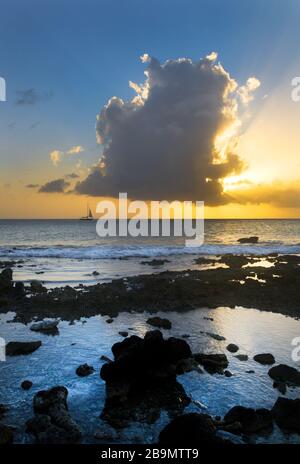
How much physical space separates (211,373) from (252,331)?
467cm

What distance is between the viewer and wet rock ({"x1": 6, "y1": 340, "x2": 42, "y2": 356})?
11.8 m

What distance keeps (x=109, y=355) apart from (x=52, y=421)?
13.2ft

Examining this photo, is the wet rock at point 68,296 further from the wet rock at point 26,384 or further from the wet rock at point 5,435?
the wet rock at point 5,435

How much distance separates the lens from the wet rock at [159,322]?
14705 mm

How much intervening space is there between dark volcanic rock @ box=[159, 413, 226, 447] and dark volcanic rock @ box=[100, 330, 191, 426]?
1.04 metres

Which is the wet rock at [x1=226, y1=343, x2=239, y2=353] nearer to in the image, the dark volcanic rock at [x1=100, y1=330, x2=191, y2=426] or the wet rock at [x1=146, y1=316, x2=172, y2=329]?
the dark volcanic rock at [x1=100, y1=330, x2=191, y2=426]

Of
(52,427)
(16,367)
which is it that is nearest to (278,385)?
(52,427)

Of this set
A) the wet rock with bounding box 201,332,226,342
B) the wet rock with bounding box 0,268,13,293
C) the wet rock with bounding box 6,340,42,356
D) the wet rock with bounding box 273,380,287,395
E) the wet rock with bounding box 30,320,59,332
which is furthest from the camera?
the wet rock with bounding box 0,268,13,293

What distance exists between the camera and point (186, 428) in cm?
678

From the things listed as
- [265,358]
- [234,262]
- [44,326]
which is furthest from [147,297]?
[234,262]

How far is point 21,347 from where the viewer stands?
1198 cm

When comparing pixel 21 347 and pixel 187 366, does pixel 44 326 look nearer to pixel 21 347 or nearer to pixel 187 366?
pixel 21 347

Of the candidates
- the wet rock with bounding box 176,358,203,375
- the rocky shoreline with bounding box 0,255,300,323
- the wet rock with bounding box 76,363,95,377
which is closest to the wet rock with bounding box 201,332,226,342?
the wet rock with bounding box 176,358,203,375
